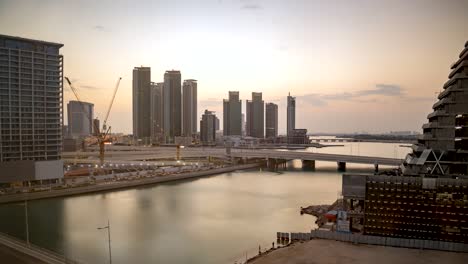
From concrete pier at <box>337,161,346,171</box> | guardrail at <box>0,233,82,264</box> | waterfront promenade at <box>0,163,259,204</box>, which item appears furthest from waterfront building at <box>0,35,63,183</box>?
concrete pier at <box>337,161,346,171</box>

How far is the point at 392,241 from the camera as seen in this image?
1204 centimetres

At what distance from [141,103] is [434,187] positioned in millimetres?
84519

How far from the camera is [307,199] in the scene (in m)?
21.9

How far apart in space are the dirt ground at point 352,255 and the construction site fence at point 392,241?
0.23m

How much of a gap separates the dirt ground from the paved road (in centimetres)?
579

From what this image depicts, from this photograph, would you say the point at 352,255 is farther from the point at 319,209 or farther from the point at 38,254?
the point at 38,254

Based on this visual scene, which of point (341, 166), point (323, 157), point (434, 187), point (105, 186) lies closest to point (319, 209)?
point (434, 187)

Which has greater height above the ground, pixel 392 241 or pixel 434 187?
pixel 434 187

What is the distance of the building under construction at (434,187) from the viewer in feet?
38.6

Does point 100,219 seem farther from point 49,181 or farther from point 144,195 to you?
point 49,181

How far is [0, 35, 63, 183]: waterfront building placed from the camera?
2394cm

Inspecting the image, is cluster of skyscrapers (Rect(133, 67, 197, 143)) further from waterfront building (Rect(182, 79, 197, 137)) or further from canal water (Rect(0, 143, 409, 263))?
canal water (Rect(0, 143, 409, 263))

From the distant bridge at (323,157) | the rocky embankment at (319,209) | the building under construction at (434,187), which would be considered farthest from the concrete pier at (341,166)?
the building under construction at (434,187)

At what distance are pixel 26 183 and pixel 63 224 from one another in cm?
914
